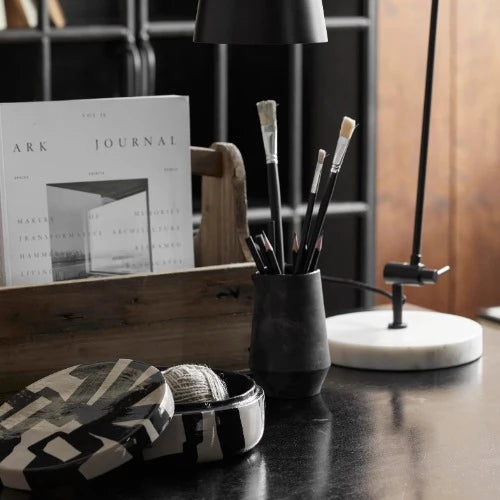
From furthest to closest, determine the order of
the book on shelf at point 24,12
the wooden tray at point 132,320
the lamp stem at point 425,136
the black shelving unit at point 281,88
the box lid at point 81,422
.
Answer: the black shelving unit at point 281,88 < the book on shelf at point 24,12 < the lamp stem at point 425,136 < the wooden tray at point 132,320 < the box lid at point 81,422

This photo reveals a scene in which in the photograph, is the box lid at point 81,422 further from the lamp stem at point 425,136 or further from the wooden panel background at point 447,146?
the wooden panel background at point 447,146

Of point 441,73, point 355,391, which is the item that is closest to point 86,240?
point 355,391

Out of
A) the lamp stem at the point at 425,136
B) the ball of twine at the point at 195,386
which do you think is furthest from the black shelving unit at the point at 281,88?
the ball of twine at the point at 195,386

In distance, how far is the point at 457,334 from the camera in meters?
1.45

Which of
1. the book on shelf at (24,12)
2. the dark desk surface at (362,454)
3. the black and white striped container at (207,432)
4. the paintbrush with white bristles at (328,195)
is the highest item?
the book on shelf at (24,12)

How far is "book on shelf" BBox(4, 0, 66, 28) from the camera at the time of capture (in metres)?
2.97

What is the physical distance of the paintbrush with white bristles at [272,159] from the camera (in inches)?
48.8

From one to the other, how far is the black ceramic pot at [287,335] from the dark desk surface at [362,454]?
0.03 meters

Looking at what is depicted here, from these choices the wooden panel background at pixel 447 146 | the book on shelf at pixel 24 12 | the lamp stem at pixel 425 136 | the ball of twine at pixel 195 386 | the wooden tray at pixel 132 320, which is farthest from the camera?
the wooden panel background at pixel 447 146

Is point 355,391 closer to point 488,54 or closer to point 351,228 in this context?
point 351,228

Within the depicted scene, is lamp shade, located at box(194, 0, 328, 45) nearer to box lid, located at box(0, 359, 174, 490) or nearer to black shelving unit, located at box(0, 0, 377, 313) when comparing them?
box lid, located at box(0, 359, 174, 490)

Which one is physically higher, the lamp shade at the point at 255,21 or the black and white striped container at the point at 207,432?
the lamp shade at the point at 255,21

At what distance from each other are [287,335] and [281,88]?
2285mm

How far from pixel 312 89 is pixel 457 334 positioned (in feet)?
6.97
